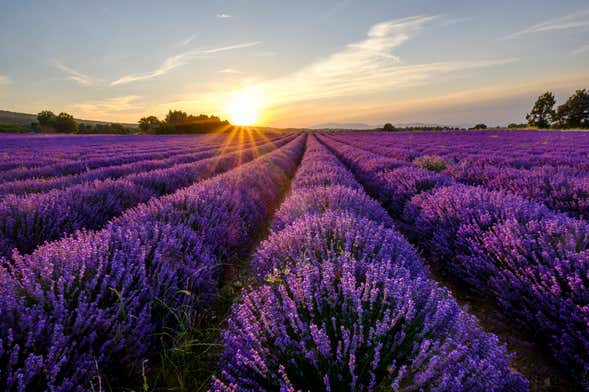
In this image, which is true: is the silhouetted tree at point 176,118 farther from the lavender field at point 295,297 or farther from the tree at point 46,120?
the lavender field at point 295,297

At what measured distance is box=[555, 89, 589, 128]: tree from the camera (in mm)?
41562

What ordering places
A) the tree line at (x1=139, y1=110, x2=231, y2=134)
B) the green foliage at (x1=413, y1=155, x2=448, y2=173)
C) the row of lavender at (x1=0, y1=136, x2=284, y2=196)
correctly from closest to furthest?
the row of lavender at (x1=0, y1=136, x2=284, y2=196) → the green foliage at (x1=413, y1=155, x2=448, y2=173) → the tree line at (x1=139, y1=110, x2=231, y2=134)

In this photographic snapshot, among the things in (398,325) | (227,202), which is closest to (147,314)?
(398,325)

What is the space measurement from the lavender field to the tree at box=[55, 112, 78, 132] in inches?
2041

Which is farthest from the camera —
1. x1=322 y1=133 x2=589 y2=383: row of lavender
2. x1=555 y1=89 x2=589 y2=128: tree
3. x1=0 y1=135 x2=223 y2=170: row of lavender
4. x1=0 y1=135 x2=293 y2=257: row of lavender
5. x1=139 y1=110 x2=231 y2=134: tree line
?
x1=139 y1=110 x2=231 y2=134: tree line

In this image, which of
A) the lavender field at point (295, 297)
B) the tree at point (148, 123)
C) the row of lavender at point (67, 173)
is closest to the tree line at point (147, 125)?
the tree at point (148, 123)

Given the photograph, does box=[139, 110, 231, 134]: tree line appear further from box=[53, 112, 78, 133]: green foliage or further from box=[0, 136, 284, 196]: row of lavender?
box=[0, 136, 284, 196]: row of lavender

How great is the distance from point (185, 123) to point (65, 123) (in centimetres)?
1872

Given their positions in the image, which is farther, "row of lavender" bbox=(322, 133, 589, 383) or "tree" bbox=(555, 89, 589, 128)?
Result: "tree" bbox=(555, 89, 589, 128)

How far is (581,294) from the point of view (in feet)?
5.69

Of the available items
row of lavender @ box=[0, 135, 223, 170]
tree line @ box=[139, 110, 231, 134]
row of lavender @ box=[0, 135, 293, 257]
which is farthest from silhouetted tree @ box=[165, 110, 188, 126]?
row of lavender @ box=[0, 135, 293, 257]

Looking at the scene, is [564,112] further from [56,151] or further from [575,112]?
[56,151]

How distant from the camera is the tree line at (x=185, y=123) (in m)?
Result: 53.5

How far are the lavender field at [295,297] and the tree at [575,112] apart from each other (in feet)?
177
